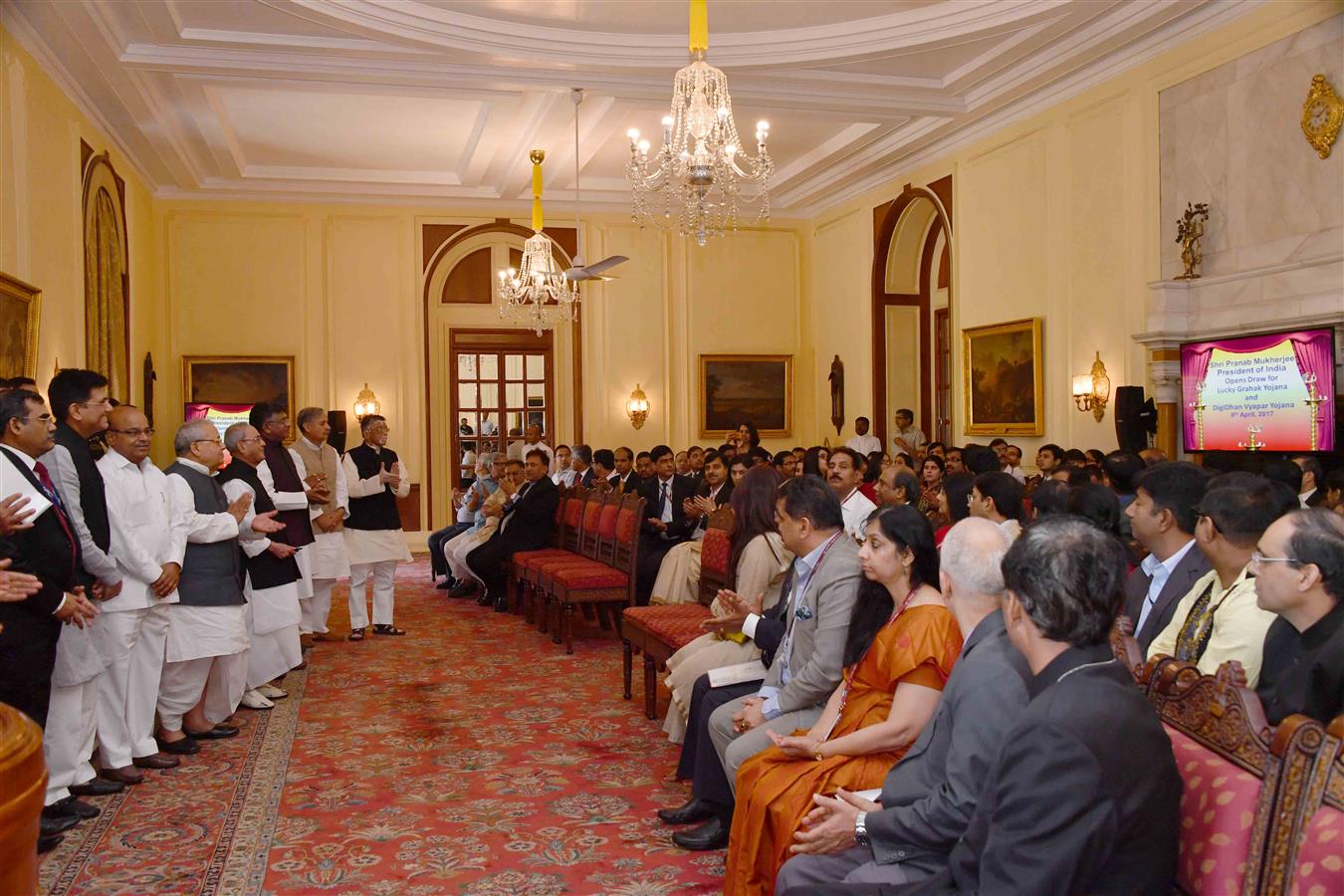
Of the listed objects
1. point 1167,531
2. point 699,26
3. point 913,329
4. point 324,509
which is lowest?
point 324,509

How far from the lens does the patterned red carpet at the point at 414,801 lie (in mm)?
4273

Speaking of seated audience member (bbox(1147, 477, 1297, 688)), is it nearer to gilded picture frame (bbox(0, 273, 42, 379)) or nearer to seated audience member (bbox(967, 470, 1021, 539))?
seated audience member (bbox(967, 470, 1021, 539))

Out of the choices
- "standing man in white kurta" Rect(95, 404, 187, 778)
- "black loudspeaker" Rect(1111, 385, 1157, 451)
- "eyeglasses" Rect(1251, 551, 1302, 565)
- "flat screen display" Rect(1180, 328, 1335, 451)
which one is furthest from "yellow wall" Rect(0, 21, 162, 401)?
"flat screen display" Rect(1180, 328, 1335, 451)

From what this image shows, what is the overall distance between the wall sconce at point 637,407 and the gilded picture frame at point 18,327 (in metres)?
8.60

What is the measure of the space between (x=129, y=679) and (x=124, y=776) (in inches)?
19.0

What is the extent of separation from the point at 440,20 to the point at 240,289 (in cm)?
699

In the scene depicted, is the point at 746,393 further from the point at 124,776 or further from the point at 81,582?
the point at 81,582

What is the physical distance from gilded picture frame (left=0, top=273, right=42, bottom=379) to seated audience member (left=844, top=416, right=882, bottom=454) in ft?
29.7

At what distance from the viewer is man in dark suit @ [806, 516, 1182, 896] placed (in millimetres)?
2027

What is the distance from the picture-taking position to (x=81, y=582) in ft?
16.6

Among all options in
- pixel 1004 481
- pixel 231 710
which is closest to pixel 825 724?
pixel 1004 481

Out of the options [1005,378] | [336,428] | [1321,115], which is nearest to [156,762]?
[1321,115]

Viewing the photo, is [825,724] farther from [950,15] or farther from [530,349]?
[530,349]

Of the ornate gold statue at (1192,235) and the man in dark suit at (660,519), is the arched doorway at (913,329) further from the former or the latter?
the ornate gold statue at (1192,235)
